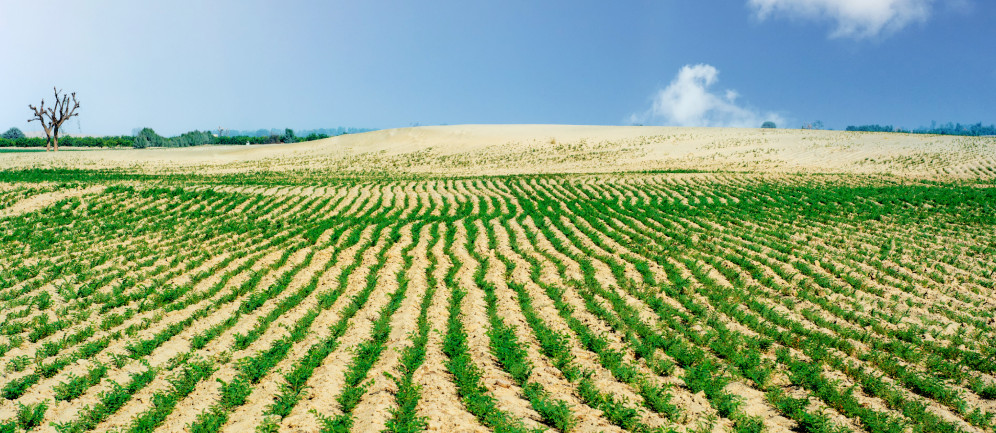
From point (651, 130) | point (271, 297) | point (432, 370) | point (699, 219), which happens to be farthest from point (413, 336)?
point (651, 130)

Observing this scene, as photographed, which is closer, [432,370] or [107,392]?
[107,392]

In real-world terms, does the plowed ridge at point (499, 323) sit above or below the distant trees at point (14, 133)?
below

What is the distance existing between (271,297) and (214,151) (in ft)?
194

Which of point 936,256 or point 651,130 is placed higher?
point 651,130

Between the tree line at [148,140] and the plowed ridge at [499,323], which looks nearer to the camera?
the plowed ridge at [499,323]

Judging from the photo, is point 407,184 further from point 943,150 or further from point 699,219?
point 943,150

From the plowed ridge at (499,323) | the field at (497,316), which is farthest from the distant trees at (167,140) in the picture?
the plowed ridge at (499,323)

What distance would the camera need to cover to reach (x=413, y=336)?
8.48 m

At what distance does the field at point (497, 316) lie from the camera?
657 centimetres

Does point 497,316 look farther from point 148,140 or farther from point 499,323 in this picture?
point 148,140

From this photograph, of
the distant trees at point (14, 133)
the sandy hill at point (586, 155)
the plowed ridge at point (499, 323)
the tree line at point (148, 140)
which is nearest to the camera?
the plowed ridge at point (499, 323)

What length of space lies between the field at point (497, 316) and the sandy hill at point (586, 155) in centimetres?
2044

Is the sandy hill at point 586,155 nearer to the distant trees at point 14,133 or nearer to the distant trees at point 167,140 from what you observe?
the distant trees at point 167,140

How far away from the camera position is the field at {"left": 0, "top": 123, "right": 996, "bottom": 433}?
21.6 feet
